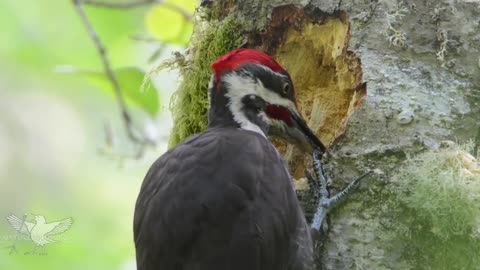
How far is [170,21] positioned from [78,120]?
356cm

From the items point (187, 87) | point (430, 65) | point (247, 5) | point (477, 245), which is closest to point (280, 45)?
point (247, 5)

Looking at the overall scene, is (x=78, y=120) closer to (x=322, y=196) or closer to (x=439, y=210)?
(x=322, y=196)

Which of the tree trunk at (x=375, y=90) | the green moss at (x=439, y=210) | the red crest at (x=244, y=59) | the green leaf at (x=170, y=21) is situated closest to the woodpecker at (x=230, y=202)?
the red crest at (x=244, y=59)

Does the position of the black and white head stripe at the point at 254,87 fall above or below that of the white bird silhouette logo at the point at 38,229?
above

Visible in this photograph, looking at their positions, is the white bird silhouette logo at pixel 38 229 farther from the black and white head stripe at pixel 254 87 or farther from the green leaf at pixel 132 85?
the black and white head stripe at pixel 254 87

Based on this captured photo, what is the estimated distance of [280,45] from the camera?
2914 mm

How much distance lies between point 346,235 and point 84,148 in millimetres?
5107

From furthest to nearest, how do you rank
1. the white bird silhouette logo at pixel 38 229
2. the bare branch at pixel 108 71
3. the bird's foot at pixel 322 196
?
the bare branch at pixel 108 71 < the white bird silhouette logo at pixel 38 229 < the bird's foot at pixel 322 196

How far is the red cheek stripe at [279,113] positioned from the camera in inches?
108

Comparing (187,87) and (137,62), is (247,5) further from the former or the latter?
(137,62)

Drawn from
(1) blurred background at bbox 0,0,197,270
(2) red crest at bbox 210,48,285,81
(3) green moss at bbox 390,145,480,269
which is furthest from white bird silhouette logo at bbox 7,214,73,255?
(3) green moss at bbox 390,145,480,269

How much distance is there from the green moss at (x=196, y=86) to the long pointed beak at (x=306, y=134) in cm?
40

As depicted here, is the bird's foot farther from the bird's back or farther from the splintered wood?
the splintered wood

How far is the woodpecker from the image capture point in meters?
2.28
